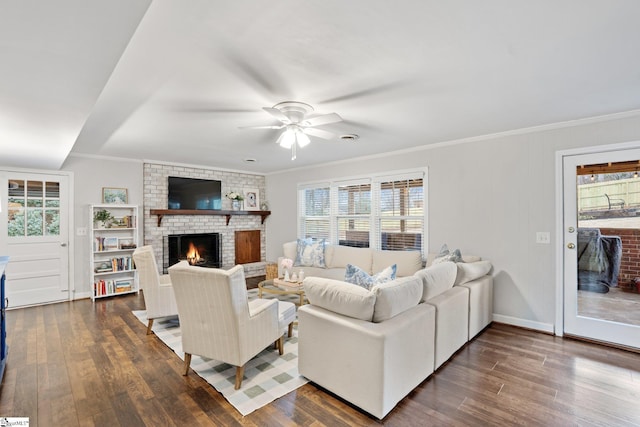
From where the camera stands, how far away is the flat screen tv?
5.85 metres

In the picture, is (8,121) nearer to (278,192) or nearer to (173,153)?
(173,153)

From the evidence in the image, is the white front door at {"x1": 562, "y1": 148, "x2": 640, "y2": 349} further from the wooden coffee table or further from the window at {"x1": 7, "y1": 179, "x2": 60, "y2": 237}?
the window at {"x1": 7, "y1": 179, "x2": 60, "y2": 237}

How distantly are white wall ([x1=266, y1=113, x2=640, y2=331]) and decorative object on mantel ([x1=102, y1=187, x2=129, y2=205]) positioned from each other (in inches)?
194

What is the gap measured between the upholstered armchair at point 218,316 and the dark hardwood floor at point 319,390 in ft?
0.96

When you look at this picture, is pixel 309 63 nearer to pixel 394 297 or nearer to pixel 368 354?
pixel 394 297

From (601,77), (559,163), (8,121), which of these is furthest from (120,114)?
(559,163)

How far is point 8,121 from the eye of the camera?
95.4 inches

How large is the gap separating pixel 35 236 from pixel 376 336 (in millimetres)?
5444

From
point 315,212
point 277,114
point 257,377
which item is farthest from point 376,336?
point 315,212

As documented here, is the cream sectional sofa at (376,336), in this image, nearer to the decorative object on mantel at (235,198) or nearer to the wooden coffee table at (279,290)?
the wooden coffee table at (279,290)

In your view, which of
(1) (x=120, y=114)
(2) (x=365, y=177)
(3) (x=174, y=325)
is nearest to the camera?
(1) (x=120, y=114)

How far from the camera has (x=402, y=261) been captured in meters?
4.42

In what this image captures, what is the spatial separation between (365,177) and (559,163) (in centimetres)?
266

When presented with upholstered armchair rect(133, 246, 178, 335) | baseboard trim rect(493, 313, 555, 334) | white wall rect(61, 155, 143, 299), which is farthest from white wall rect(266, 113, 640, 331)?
white wall rect(61, 155, 143, 299)
